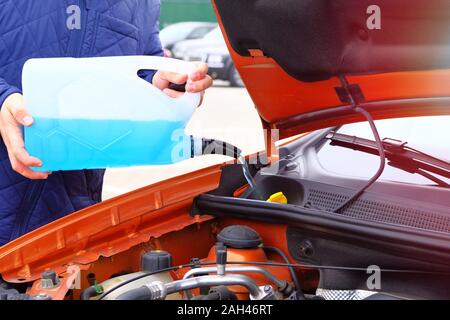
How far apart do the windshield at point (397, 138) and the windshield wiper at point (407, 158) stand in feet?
0.06

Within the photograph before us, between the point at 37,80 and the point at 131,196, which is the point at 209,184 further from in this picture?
the point at 37,80

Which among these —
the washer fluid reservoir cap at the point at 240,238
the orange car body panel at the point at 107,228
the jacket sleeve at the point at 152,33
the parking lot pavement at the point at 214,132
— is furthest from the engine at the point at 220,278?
the parking lot pavement at the point at 214,132

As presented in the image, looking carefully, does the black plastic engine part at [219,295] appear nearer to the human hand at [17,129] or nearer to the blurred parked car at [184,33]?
the human hand at [17,129]

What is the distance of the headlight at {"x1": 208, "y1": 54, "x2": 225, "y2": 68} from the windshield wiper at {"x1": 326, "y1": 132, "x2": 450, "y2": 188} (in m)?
9.95

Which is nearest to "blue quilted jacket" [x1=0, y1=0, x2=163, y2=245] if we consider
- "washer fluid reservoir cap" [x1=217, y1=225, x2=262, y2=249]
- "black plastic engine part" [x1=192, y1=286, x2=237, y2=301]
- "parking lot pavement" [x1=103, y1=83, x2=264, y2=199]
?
"washer fluid reservoir cap" [x1=217, y1=225, x2=262, y2=249]

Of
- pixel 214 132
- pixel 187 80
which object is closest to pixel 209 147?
pixel 187 80

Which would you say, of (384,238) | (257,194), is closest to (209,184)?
(257,194)

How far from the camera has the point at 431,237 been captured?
1597 mm

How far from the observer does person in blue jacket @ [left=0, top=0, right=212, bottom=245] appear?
2098mm

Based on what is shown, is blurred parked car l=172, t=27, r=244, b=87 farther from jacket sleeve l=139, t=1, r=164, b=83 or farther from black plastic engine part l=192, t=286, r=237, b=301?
black plastic engine part l=192, t=286, r=237, b=301

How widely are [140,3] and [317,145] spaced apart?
0.78m

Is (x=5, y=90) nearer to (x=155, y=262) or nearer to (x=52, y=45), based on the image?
(x=52, y=45)

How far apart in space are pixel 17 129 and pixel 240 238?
69 cm

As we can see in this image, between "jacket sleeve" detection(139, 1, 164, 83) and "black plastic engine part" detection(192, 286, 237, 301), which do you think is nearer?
"black plastic engine part" detection(192, 286, 237, 301)
